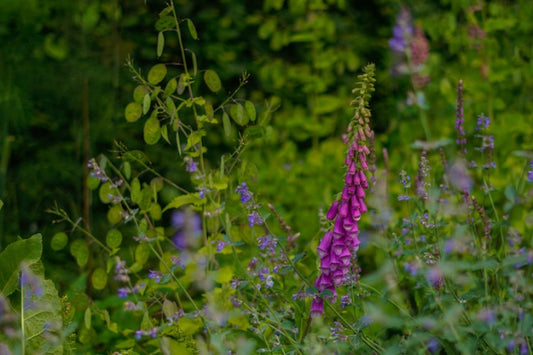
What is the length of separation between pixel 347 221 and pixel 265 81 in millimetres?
2815

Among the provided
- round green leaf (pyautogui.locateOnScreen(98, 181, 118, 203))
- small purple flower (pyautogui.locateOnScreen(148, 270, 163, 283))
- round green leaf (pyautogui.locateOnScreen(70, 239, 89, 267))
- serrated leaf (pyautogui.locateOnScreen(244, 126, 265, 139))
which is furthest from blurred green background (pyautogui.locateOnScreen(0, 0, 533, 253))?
small purple flower (pyautogui.locateOnScreen(148, 270, 163, 283))

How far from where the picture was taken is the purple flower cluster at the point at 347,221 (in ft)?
5.34

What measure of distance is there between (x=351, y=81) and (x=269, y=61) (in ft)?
1.79

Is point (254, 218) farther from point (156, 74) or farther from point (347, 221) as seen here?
point (156, 74)

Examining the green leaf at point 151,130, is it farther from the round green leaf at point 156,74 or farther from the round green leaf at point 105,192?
the round green leaf at point 105,192

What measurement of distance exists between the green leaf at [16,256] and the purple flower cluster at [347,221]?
81cm

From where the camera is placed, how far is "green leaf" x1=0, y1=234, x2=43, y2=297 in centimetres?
197

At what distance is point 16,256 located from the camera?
197 cm

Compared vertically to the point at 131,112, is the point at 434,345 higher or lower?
lower

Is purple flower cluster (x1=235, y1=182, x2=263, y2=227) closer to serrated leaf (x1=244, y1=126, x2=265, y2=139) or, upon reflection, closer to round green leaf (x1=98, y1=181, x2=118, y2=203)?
serrated leaf (x1=244, y1=126, x2=265, y2=139)

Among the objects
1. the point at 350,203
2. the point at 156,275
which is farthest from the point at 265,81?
the point at 350,203

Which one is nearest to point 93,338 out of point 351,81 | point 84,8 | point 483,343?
point 483,343

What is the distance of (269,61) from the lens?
444cm

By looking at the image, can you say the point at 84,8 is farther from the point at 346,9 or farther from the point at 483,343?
the point at 483,343
